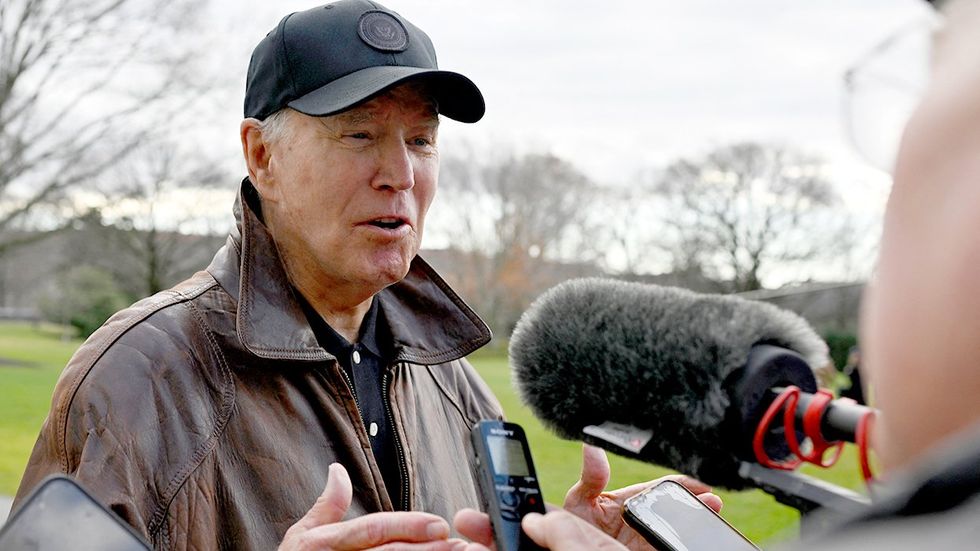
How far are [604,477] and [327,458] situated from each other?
622 millimetres

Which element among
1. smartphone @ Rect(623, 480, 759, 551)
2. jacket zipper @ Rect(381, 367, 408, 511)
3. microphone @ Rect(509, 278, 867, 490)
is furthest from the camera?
jacket zipper @ Rect(381, 367, 408, 511)

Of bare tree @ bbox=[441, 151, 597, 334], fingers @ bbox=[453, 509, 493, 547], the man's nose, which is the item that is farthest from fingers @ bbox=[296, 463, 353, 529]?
bare tree @ bbox=[441, 151, 597, 334]

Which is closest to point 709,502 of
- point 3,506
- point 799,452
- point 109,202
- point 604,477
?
point 604,477

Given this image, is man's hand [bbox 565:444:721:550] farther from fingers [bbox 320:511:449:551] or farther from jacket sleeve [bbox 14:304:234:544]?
jacket sleeve [bbox 14:304:234:544]

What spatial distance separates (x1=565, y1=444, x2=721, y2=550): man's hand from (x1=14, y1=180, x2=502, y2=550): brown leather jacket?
45cm

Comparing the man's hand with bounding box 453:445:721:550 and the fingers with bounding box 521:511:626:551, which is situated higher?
the fingers with bounding box 521:511:626:551

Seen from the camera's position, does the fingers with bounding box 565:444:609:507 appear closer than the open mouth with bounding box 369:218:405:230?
Yes

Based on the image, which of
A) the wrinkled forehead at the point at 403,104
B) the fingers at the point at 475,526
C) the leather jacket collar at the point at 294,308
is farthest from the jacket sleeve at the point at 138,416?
the fingers at the point at 475,526

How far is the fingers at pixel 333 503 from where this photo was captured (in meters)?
1.80

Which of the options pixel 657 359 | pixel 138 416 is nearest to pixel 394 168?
pixel 138 416

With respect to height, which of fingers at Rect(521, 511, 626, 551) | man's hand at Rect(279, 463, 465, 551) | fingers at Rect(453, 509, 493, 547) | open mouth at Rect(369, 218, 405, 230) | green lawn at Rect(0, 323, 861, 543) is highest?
open mouth at Rect(369, 218, 405, 230)

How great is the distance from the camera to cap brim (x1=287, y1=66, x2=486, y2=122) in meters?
2.41

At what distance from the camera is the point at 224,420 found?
2170mm

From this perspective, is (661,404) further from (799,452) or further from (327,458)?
(327,458)
